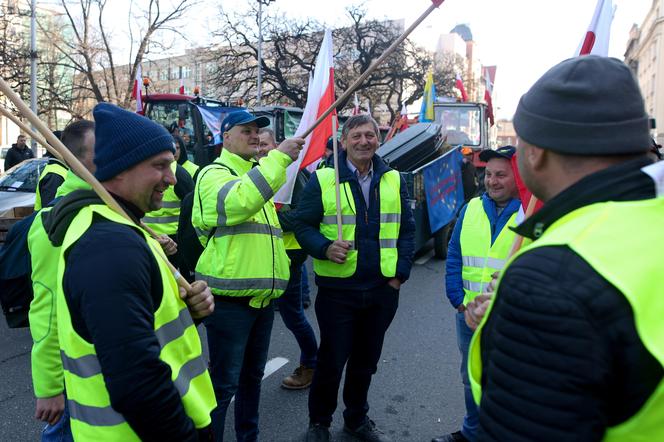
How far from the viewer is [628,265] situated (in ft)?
3.12

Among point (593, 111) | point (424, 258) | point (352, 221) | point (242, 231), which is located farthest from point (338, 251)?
point (424, 258)

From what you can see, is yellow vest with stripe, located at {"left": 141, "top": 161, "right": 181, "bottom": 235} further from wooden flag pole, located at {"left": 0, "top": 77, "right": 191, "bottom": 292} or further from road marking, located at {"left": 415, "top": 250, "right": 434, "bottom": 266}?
road marking, located at {"left": 415, "top": 250, "right": 434, "bottom": 266}

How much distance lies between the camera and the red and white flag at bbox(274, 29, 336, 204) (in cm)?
381

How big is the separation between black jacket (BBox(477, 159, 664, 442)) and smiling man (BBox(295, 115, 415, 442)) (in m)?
2.23

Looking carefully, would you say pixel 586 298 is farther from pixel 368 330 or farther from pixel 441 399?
pixel 441 399

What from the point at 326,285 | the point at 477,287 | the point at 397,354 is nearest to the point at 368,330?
the point at 326,285

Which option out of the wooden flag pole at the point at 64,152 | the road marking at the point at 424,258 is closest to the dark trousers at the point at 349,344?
the wooden flag pole at the point at 64,152

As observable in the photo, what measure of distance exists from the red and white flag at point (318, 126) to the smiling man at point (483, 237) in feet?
3.83

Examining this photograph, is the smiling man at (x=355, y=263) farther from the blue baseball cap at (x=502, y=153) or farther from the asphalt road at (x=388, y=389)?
the blue baseball cap at (x=502, y=153)

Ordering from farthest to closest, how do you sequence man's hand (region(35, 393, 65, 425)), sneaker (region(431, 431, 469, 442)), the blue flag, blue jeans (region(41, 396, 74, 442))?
the blue flag < sneaker (region(431, 431, 469, 442)) < blue jeans (region(41, 396, 74, 442)) < man's hand (region(35, 393, 65, 425))

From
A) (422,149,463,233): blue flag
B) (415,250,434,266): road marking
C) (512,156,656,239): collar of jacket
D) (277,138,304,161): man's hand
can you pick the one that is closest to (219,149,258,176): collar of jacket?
(277,138,304,161): man's hand

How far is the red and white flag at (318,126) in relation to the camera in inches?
150

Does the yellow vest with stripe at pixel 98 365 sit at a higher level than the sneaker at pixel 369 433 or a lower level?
higher

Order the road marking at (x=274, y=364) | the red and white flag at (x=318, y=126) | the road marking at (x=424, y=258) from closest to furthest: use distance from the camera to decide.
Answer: the red and white flag at (x=318, y=126) < the road marking at (x=274, y=364) < the road marking at (x=424, y=258)
